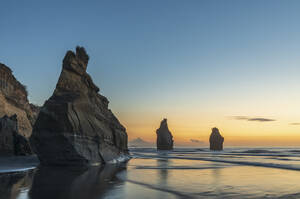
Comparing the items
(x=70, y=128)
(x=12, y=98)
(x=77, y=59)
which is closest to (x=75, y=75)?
(x=77, y=59)

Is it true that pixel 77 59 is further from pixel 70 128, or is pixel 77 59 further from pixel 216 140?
pixel 216 140

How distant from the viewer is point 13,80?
58781 mm

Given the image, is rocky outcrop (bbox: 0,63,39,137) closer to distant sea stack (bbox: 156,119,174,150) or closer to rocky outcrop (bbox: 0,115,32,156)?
rocky outcrop (bbox: 0,115,32,156)

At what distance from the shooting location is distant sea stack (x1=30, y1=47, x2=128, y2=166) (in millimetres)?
25188

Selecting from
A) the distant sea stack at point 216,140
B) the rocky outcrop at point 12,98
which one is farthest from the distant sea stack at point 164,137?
the rocky outcrop at point 12,98

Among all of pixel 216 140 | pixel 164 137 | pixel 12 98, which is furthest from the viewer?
pixel 216 140

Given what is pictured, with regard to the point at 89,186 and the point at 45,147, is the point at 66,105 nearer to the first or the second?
the point at 45,147

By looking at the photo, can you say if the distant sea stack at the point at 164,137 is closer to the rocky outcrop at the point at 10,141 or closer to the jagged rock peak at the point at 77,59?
the rocky outcrop at the point at 10,141

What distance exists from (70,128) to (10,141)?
35.7 ft

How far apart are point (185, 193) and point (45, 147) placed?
56.3 ft

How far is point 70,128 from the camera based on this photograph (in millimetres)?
25359

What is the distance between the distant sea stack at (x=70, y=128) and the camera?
25188 millimetres

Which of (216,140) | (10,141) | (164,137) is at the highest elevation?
(164,137)

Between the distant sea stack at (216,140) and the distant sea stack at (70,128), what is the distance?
114526 millimetres
